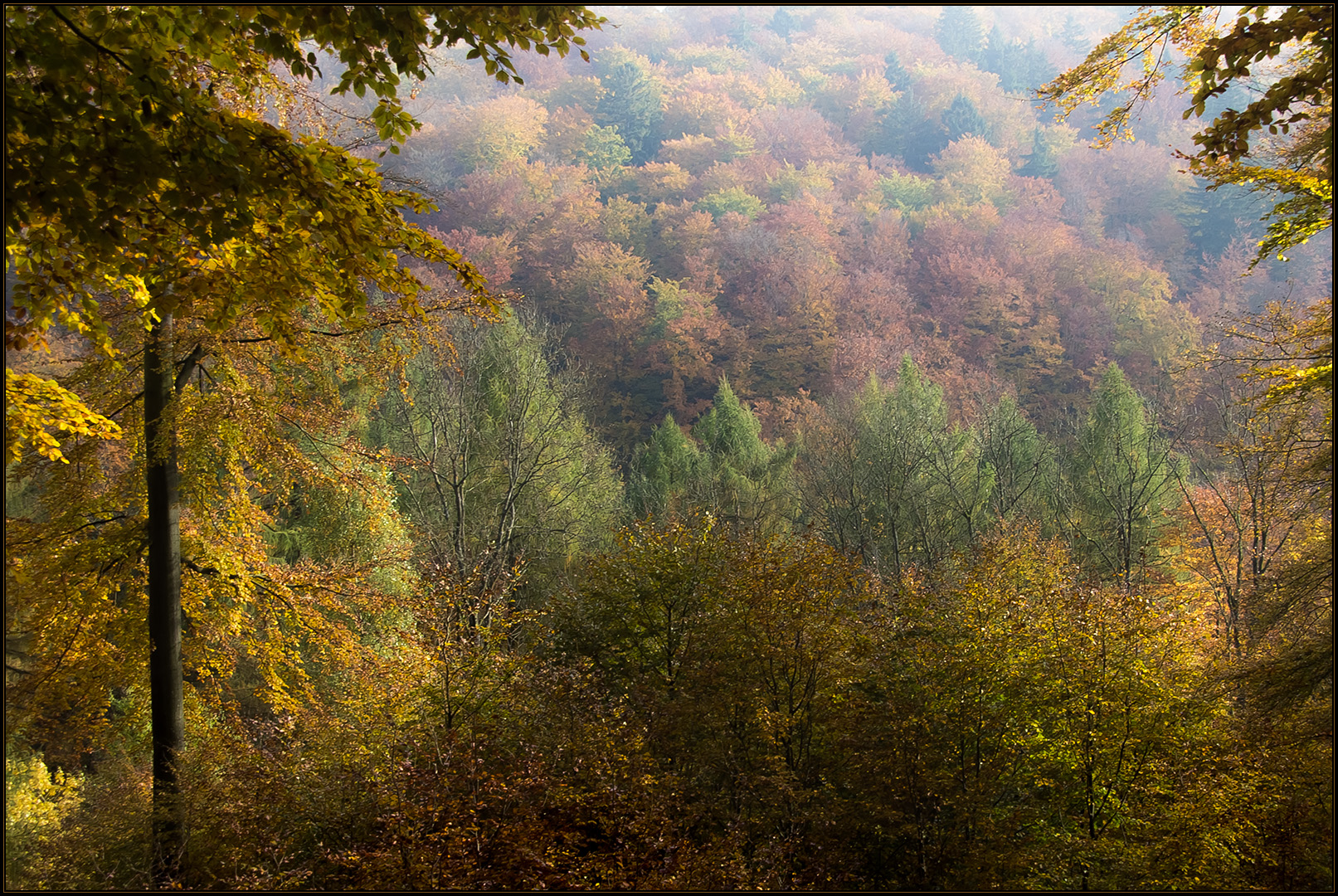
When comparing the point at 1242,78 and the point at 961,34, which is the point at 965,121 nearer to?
the point at 961,34

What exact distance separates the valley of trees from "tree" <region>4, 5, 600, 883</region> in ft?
0.07

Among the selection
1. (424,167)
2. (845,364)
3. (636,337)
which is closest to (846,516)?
(845,364)

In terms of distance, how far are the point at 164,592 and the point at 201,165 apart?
164 inches

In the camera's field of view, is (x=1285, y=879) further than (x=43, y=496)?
No

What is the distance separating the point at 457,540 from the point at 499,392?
14.5ft

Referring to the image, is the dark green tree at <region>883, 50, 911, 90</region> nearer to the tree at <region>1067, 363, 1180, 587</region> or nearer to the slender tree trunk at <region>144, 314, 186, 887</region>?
the tree at <region>1067, 363, 1180, 587</region>

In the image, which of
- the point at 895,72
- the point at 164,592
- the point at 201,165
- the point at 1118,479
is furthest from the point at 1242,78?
the point at 895,72

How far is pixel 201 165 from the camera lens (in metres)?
2.73

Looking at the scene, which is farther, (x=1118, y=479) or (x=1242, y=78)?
(x=1118, y=479)

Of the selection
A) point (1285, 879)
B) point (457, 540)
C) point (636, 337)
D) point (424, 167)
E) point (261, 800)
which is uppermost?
point (424, 167)

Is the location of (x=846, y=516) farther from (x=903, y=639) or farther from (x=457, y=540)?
(x=903, y=639)

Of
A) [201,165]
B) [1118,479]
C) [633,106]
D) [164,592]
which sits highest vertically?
[633,106]

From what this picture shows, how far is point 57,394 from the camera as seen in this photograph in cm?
338

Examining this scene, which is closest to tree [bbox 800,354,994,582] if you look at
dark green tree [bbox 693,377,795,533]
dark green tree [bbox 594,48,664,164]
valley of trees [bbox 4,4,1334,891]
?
valley of trees [bbox 4,4,1334,891]
